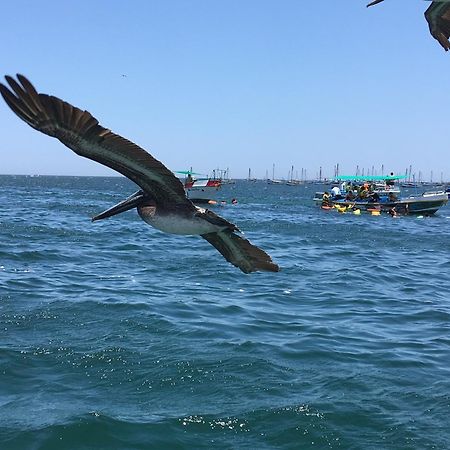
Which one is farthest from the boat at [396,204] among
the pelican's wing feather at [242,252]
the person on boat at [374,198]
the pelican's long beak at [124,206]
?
the pelican's long beak at [124,206]

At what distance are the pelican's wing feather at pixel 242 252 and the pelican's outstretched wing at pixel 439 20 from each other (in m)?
2.24

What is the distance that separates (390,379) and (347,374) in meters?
0.61

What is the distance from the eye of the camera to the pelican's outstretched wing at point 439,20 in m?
4.55

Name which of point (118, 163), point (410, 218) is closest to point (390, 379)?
point (118, 163)

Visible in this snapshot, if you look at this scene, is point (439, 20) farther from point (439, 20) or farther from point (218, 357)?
point (218, 357)

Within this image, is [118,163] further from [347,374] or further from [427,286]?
[427,286]

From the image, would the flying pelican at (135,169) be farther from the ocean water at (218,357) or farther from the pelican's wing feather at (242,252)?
the ocean water at (218,357)

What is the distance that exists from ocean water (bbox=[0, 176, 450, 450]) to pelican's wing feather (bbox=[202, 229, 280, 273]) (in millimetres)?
2598

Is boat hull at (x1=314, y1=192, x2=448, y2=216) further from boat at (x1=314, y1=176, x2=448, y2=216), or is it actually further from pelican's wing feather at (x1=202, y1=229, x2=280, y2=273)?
pelican's wing feather at (x1=202, y1=229, x2=280, y2=273)

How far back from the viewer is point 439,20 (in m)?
4.59

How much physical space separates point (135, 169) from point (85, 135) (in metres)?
0.48

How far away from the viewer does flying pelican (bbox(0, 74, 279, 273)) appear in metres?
3.70

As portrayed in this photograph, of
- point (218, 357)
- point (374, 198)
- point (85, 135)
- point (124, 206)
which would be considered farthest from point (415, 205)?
point (85, 135)

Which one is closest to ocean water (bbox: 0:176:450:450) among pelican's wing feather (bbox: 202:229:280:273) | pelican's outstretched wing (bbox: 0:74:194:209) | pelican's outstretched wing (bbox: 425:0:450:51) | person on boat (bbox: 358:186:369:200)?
pelican's wing feather (bbox: 202:229:280:273)
